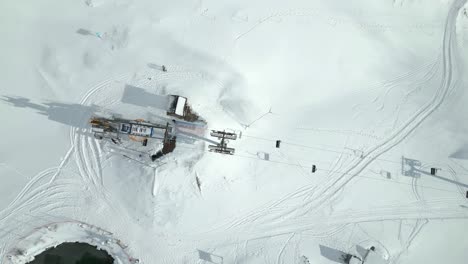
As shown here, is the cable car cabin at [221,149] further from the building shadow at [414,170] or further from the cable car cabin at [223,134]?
the building shadow at [414,170]

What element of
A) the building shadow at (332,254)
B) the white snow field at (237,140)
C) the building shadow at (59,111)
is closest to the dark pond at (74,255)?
the white snow field at (237,140)

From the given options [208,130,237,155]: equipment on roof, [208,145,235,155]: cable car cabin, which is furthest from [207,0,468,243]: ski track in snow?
[208,130,237,155]: equipment on roof

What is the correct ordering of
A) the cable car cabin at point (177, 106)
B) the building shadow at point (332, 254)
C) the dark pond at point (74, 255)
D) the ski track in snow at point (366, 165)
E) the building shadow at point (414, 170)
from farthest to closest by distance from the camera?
the building shadow at point (414, 170), the dark pond at point (74, 255), the ski track in snow at point (366, 165), the building shadow at point (332, 254), the cable car cabin at point (177, 106)

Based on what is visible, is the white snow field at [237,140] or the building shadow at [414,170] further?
the building shadow at [414,170]

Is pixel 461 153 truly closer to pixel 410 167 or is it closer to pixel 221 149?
pixel 410 167

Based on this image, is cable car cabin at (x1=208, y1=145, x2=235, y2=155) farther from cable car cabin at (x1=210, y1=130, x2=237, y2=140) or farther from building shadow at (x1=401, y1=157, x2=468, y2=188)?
building shadow at (x1=401, y1=157, x2=468, y2=188)

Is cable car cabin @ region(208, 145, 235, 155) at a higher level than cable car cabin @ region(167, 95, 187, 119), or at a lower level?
lower
